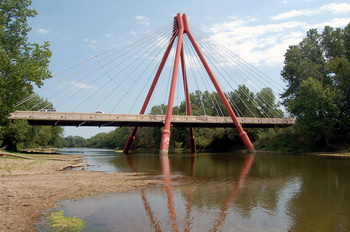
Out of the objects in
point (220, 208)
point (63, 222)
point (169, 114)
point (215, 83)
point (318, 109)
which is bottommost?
point (220, 208)

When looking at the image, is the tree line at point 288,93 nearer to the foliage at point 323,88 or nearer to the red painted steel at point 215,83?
the foliage at point 323,88

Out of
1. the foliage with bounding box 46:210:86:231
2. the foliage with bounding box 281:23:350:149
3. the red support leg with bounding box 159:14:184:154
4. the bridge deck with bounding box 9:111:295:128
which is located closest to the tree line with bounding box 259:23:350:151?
the foliage with bounding box 281:23:350:149

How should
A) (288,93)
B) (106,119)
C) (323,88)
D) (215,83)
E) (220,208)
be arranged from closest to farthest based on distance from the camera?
(220,208)
(323,88)
(106,119)
(215,83)
(288,93)

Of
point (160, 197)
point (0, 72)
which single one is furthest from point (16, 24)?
point (160, 197)

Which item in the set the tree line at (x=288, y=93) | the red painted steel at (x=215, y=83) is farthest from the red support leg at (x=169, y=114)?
the tree line at (x=288, y=93)

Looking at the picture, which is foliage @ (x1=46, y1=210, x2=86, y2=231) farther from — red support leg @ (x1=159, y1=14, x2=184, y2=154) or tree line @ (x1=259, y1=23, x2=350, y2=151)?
tree line @ (x1=259, y1=23, x2=350, y2=151)

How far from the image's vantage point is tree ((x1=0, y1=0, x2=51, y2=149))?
79.5 ft

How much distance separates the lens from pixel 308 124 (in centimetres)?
4794

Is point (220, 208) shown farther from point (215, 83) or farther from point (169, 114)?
point (215, 83)

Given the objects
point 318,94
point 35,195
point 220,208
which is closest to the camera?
point 220,208

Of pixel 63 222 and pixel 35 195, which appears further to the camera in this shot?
pixel 35 195

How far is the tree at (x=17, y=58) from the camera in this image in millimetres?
24234

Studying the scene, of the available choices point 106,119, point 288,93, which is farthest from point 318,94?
point 106,119

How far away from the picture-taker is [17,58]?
24.5 meters
